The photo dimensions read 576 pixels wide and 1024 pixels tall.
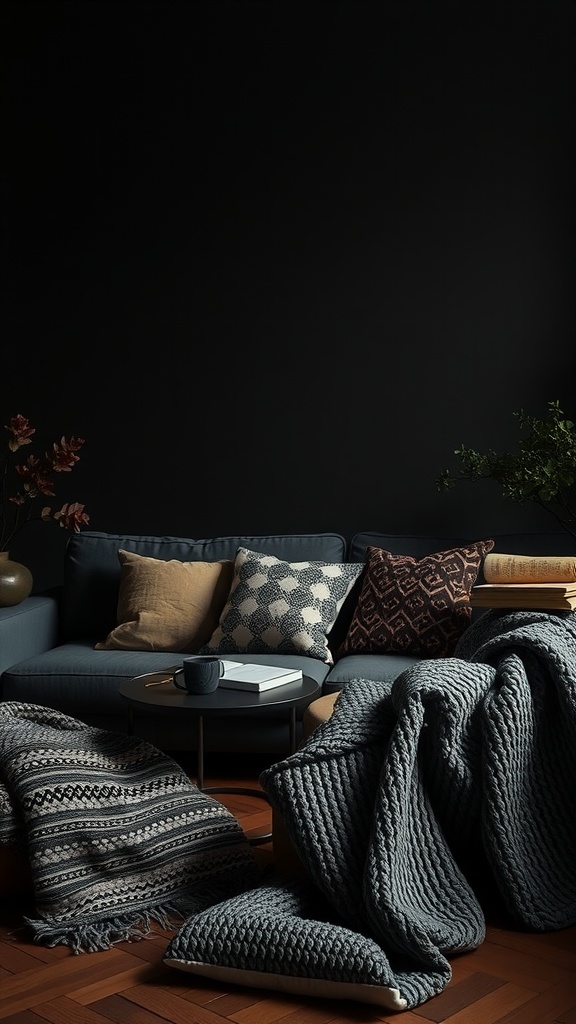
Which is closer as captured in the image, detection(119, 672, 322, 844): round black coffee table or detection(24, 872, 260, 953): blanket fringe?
detection(24, 872, 260, 953): blanket fringe

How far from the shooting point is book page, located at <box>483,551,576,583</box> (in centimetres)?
292

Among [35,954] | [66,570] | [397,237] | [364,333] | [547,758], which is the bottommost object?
[35,954]

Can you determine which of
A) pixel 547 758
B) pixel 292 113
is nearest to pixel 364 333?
pixel 292 113

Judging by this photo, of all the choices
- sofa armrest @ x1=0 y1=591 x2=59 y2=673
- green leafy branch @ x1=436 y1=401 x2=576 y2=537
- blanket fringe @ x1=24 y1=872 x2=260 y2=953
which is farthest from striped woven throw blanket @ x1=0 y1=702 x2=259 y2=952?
green leafy branch @ x1=436 y1=401 x2=576 y2=537

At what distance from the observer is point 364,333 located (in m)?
4.43

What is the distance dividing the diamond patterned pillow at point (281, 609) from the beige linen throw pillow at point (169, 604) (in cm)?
10

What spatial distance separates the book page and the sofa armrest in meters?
1.63

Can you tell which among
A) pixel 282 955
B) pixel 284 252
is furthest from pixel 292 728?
pixel 284 252

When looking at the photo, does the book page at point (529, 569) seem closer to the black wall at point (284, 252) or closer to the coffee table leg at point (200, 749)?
the coffee table leg at point (200, 749)

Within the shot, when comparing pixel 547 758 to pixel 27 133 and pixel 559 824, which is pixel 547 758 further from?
pixel 27 133

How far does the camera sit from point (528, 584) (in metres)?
2.95

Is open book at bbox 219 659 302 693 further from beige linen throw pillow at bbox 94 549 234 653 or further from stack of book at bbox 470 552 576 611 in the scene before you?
beige linen throw pillow at bbox 94 549 234 653

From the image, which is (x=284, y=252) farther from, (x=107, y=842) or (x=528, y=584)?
(x=107, y=842)

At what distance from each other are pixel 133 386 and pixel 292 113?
4.46ft
